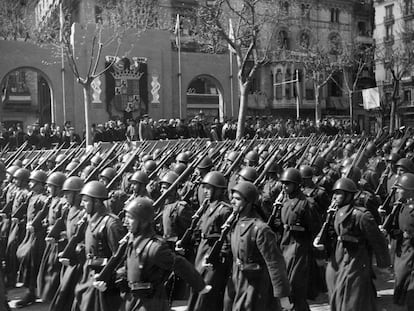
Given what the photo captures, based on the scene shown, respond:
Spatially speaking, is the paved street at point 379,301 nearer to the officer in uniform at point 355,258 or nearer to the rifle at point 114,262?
the officer in uniform at point 355,258

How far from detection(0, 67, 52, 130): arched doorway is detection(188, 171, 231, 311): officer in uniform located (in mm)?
41327

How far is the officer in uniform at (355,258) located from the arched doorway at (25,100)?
139 ft

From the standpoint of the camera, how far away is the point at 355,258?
Result: 6.66 meters

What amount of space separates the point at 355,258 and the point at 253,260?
1.35m

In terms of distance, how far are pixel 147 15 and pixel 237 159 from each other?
31.9 m

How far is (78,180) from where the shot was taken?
7.97 m

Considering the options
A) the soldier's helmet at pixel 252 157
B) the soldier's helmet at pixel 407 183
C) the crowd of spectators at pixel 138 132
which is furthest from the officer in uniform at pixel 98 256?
the crowd of spectators at pixel 138 132

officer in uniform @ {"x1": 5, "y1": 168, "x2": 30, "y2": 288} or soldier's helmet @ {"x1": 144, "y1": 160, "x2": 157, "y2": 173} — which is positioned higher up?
soldier's helmet @ {"x1": 144, "y1": 160, "x2": 157, "y2": 173}

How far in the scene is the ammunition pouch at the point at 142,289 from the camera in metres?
5.30

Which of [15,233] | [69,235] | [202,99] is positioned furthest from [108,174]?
[202,99]

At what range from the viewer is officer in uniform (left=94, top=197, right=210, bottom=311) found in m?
5.30

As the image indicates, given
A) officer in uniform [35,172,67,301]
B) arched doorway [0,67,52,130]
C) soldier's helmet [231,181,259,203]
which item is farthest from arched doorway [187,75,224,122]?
soldier's helmet [231,181,259,203]

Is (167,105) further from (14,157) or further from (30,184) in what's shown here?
(30,184)

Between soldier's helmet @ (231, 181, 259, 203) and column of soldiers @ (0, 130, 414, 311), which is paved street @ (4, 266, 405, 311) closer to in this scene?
column of soldiers @ (0, 130, 414, 311)
